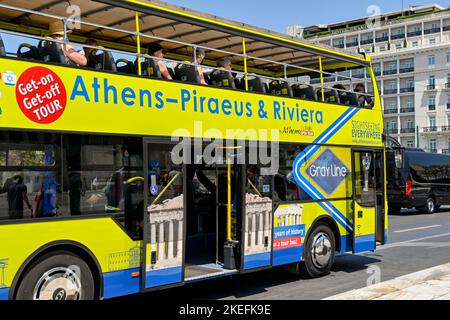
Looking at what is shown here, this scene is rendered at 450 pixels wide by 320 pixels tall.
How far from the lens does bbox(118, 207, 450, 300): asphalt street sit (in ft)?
27.3

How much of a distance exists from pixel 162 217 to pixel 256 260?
6.57 ft

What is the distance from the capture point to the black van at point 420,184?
2458cm

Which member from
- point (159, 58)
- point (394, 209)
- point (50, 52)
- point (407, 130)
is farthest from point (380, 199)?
point (407, 130)

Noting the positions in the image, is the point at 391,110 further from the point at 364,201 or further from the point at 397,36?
the point at 364,201

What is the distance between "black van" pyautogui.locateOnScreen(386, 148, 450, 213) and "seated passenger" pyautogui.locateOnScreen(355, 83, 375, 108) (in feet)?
43.5

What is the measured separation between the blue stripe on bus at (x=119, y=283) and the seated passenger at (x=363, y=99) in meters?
6.16

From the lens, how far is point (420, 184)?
25.3 metres

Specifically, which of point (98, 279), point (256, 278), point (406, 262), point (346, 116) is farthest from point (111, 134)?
point (406, 262)

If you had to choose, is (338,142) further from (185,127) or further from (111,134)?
(111,134)

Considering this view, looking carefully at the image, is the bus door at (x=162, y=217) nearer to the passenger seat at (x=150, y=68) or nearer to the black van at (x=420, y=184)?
the passenger seat at (x=150, y=68)

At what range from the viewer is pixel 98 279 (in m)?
6.23

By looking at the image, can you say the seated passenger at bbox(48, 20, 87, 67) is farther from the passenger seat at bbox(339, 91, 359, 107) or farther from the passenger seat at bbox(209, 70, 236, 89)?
the passenger seat at bbox(339, 91, 359, 107)

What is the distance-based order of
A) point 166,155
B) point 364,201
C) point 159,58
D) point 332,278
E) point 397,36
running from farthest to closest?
point 397,36, point 364,201, point 332,278, point 159,58, point 166,155

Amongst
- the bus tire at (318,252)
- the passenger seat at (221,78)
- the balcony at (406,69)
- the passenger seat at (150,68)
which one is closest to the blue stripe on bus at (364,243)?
the bus tire at (318,252)
